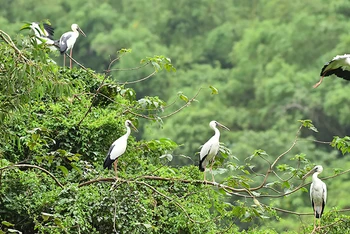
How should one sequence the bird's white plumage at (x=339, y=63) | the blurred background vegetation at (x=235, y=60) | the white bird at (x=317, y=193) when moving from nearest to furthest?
the white bird at (x=317, y=193)
the bird's white plumage at (x=339, y=63)
the blurred background vegetation at (x=235, y=60)

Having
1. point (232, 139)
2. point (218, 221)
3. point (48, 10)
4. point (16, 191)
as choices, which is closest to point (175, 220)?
point (218, 221)

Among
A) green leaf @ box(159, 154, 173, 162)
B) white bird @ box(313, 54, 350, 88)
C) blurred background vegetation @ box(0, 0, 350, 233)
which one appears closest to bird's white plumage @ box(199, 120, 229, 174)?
green leaf @ box(159, 154, 173, 162)

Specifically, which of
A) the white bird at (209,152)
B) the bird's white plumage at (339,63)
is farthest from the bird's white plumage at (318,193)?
the bird's white plumage at (339,63)

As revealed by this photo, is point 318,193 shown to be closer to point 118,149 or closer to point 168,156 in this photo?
point 168,156

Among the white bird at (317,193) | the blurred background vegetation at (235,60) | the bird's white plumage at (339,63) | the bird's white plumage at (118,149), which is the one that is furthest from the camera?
the blurred background vegetation at (235,60)

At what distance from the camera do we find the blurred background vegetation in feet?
90.4

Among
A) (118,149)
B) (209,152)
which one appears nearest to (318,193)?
(209,152)

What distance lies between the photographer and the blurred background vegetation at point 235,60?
27.6 m

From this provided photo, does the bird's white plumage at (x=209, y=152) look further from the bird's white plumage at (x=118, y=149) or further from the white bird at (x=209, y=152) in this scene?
the bird's white plumage at (x=118, y=149)

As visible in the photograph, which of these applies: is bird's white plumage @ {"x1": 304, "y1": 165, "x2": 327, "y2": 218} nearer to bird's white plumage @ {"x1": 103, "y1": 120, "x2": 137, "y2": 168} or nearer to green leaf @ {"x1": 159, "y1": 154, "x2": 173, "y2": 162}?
green leaf @ {"x1": 159, "y1": 154, "x2": 173, "y2": 162}

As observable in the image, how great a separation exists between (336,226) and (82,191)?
227cm

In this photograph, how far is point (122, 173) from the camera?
822 centimetres

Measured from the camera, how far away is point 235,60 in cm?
3744

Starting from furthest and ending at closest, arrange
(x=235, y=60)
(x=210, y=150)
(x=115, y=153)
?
(x=235, y=60)
(x=210, y=150)
(x=115, y=153)
